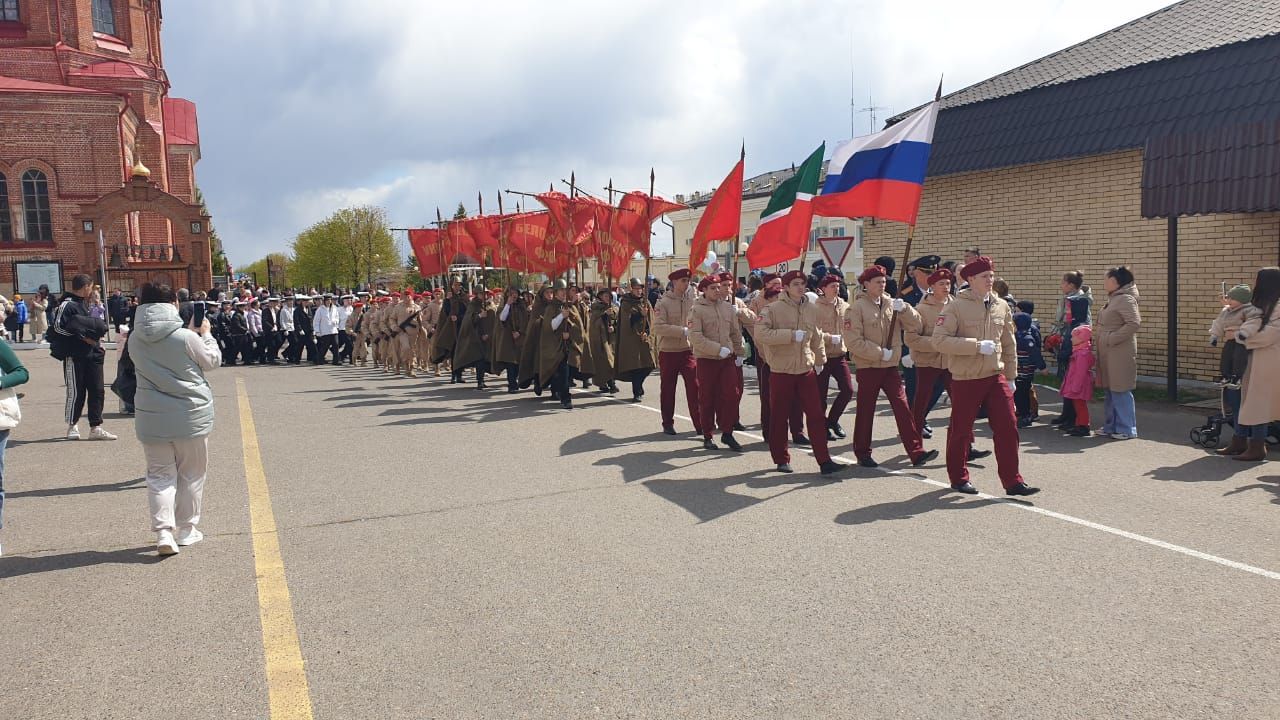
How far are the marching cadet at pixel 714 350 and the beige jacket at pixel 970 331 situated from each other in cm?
271

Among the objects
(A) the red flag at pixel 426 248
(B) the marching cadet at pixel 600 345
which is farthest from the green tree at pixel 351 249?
(B) the marching cadet at pixel 600 345

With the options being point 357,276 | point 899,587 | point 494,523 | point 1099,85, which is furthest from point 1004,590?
point 357,276

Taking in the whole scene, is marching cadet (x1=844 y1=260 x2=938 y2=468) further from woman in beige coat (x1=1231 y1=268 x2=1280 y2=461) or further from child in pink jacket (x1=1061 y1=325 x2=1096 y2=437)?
woman in beige coat (x1=1231 y1=268 x2=1280 y2=461)

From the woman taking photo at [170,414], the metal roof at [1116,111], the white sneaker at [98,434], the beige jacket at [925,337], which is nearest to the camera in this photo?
the woman taking photo at [170,414]

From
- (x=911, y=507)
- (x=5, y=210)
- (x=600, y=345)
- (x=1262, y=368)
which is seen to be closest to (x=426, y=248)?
(x=600, y=345)

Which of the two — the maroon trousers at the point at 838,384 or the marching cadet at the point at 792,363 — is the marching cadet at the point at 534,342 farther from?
the marching cadet at the point at 792,363

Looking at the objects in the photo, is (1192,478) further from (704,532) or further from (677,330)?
(677,330)

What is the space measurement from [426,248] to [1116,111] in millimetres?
17103

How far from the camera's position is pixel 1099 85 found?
574 inches

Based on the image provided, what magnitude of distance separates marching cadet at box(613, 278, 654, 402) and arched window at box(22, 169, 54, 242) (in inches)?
1497

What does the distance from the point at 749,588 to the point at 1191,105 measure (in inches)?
457

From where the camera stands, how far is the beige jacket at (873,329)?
26.9 ft

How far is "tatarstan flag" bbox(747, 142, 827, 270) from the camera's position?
11703mm

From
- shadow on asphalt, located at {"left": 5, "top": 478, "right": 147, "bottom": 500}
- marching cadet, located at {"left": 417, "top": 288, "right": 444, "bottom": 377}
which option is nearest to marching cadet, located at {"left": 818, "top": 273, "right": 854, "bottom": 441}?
shadow on asphalt, located at {"left": 5, "top": 478, "right": 147, "bottom": 500}
